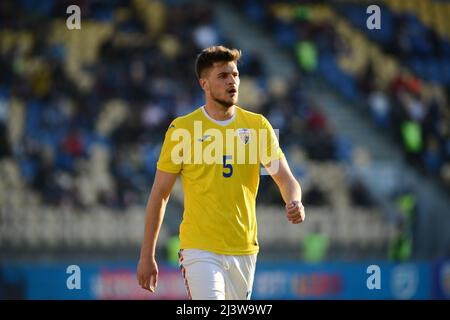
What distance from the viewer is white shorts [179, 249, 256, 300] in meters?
6.06

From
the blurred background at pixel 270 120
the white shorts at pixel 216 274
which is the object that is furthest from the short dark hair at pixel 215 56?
the blurred background at pixel 270 120

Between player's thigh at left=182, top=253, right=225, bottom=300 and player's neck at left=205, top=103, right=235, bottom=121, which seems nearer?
player's thigh at left=182, top=253, right=225, bottom=300

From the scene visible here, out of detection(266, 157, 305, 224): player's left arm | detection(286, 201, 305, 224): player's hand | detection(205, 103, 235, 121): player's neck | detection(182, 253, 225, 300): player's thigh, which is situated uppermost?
detection(205, 103, 235, 121): player's neck

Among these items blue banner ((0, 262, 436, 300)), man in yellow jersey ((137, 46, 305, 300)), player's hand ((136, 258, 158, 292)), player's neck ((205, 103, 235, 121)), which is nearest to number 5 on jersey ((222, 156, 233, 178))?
man in yellow jersey ((137, 46, 305, 300))

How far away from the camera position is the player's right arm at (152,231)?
6059 millimetres

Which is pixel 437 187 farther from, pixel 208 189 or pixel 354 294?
pixel 208 189

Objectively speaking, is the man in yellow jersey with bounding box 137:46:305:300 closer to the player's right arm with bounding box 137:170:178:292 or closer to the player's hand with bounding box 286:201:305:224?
the player's right arm with bounding box 137:170:178:292

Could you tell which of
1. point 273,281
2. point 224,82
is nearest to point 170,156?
point 224,82

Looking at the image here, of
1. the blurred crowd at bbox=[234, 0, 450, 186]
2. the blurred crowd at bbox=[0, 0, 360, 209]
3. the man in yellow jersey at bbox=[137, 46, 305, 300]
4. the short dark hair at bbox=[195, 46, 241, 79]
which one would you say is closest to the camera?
the man in yellow jersey at bbox=[137, 46, 305, 300]

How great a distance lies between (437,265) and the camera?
603 inches

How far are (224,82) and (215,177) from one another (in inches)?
23.9

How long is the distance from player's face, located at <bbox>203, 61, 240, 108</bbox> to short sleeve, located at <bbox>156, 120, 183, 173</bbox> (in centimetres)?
33

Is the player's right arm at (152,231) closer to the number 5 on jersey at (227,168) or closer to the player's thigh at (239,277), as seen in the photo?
the number 5 on jersey at (227,168)

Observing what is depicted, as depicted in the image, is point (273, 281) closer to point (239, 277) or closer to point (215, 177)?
point (239, 277)
